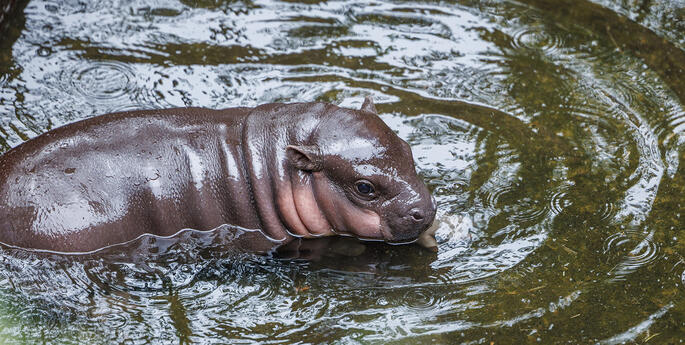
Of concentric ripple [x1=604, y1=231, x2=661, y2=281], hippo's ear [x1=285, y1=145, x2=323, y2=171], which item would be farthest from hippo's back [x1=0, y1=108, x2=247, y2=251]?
concentric ripple [x1=604, y1=231, x2=661, y2=281]

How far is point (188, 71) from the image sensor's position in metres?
7.86

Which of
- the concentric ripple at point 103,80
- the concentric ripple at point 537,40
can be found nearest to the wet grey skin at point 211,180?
the concentric ripple at point 103,80

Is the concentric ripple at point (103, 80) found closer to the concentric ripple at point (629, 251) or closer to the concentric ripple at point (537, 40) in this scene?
the concentric ripple at point (537, 40)

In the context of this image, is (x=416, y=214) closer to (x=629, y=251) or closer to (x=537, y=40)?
(x=629, y=251)

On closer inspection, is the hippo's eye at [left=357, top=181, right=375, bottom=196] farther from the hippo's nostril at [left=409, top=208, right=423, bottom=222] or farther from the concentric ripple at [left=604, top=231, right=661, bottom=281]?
the concentric ripple at [left=604, top=231, right=661, bottom=281]

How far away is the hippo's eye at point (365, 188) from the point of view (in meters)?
5.77

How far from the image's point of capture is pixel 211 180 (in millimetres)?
5875

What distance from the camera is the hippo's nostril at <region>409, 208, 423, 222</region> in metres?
5.71

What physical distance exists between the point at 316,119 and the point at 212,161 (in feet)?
2.52

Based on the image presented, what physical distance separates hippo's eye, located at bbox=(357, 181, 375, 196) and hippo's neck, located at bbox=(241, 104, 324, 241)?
15.2 inches

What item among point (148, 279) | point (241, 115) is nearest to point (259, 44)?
point (241, 115)

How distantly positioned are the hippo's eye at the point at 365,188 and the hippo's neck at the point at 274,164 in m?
0.39

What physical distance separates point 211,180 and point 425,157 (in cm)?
183

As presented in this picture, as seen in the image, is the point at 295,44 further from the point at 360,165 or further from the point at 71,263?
the point at 71,263
